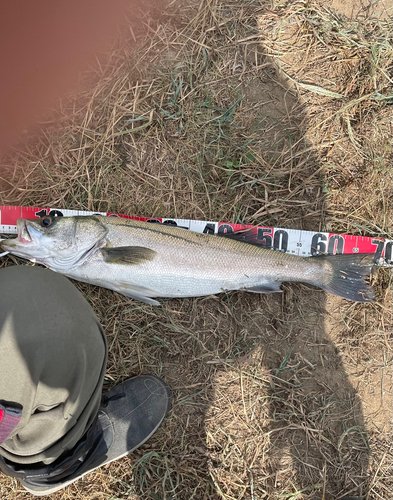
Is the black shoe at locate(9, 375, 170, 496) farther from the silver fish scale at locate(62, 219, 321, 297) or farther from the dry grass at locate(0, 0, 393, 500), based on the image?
the silver fish scale at locate(62, 219, 321, 297)

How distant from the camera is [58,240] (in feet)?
9.99

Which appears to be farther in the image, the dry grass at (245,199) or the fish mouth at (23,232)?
the dry grass at (245,199)

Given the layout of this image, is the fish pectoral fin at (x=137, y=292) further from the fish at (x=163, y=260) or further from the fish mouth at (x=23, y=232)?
the fish mouth at (x=23, y=232)

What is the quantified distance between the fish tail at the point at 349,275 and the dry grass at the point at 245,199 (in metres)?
0.27

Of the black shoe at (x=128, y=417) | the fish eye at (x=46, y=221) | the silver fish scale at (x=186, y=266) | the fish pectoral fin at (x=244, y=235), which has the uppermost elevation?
the fish eye at (x=46, y=221)

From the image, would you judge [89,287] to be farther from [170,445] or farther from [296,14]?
[296,14]

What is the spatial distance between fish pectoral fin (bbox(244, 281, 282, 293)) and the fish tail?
0.43 meters

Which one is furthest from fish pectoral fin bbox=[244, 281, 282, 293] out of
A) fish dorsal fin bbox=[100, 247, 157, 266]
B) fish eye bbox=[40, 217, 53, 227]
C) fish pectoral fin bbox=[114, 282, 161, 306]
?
fish eye bbox=[40, 217, 53, 227]

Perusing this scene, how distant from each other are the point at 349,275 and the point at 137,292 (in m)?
2.07

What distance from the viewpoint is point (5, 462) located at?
221 centimetres

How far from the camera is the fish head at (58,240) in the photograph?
3021mm

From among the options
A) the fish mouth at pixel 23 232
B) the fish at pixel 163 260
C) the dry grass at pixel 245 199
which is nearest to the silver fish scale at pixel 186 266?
the fish at pixel 163 260

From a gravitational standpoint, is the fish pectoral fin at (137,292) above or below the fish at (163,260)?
below

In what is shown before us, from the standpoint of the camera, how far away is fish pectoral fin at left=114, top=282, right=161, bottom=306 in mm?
3162
